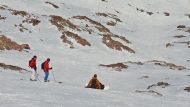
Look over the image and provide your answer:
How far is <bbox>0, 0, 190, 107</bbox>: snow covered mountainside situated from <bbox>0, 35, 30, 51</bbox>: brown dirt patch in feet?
0.40

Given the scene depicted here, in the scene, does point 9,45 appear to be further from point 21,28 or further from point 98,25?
point 98,25

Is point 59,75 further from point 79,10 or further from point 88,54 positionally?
point 79,10

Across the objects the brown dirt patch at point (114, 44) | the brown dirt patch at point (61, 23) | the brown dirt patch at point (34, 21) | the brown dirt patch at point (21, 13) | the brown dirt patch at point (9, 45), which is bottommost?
the brown dirt patch at point (9, 45)

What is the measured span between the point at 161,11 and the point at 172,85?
61576 mm

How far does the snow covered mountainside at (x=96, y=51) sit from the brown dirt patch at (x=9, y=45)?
0.40 ft

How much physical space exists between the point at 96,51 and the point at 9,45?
13.4 meters

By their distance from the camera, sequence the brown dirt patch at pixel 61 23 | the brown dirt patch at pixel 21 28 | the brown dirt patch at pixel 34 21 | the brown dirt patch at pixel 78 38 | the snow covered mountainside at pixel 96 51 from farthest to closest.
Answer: the brown dirt patch at pixel 61 23, the brown dirt patch at pixel 34 21, the brown dirt patch at pixel 78 38, the brown dirt patch at pixel 21 28, the snow covered mountainside at pixel 96 51

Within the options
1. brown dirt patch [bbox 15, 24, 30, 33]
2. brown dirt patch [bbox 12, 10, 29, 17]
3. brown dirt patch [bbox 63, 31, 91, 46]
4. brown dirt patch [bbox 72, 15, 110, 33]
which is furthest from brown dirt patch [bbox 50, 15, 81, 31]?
brown dirt patch [bbox 15, 24, 30, 33]

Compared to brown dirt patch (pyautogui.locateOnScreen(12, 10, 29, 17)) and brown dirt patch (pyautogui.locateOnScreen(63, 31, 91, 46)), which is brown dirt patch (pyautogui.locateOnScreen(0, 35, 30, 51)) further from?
brown dirt patch (pyautogui.locateOnScreen(12, 10, 29, 17))

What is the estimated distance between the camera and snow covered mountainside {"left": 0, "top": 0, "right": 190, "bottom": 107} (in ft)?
49.2

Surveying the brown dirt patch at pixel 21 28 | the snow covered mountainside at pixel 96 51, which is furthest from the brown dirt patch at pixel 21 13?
the brown dirt patch at pixel 21 28

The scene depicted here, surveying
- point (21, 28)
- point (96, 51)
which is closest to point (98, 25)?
point (96, 51)

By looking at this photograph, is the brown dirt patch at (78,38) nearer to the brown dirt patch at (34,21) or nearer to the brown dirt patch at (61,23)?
the brown dirt patch at (61,23)

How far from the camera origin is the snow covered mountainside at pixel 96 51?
1500 cm
